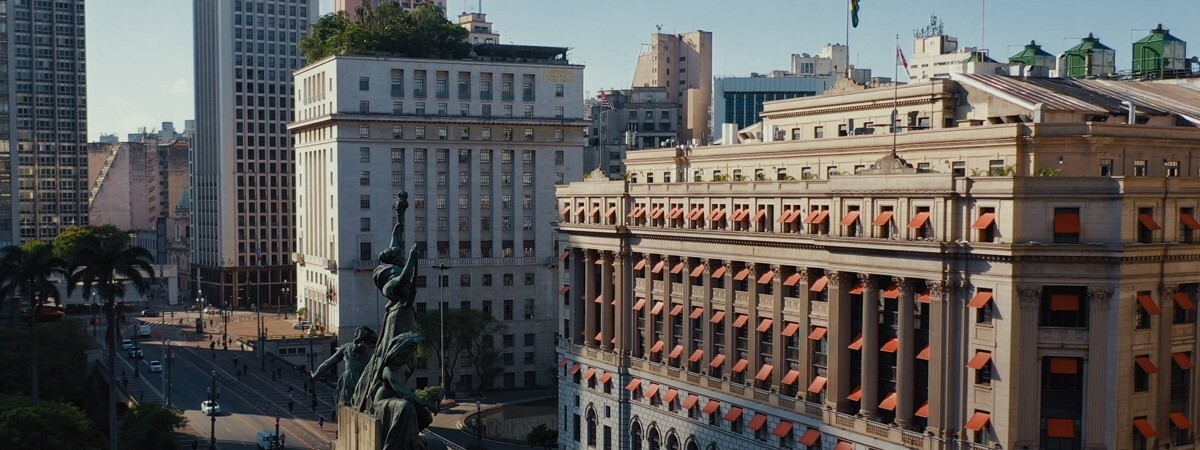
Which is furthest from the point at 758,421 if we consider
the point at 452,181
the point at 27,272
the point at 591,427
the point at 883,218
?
the point at 27,272

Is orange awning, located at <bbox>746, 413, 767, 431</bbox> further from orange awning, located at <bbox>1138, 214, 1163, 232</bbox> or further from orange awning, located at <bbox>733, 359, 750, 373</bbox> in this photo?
orange awning, located at <bbox>1138, 214, 1163, 232</bbox>

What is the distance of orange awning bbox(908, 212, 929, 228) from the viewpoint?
8575 cm

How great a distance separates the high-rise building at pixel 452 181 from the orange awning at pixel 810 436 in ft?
259

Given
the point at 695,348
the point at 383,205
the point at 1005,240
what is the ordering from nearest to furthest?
the point at 1005,240 → the point at 695,348 → the point at 383,205

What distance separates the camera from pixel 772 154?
110750 millimetres

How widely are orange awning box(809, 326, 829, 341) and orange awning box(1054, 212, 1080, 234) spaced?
66.5 feet

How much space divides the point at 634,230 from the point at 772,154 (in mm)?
16543

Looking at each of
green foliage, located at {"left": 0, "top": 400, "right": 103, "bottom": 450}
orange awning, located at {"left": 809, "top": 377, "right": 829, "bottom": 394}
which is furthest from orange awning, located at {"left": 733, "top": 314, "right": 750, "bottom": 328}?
green foliage, located at {"left": 0, "top": 400, "right": 103, "bottom": 450}

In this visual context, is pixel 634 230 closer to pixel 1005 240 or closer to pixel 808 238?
pixel 808 238

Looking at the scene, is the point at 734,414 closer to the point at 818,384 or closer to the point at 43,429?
the point at 818,384

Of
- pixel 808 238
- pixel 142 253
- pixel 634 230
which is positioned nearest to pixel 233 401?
pixel 142 253

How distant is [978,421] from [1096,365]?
755cm

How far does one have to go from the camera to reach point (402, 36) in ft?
608

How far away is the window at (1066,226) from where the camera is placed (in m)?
80.9
